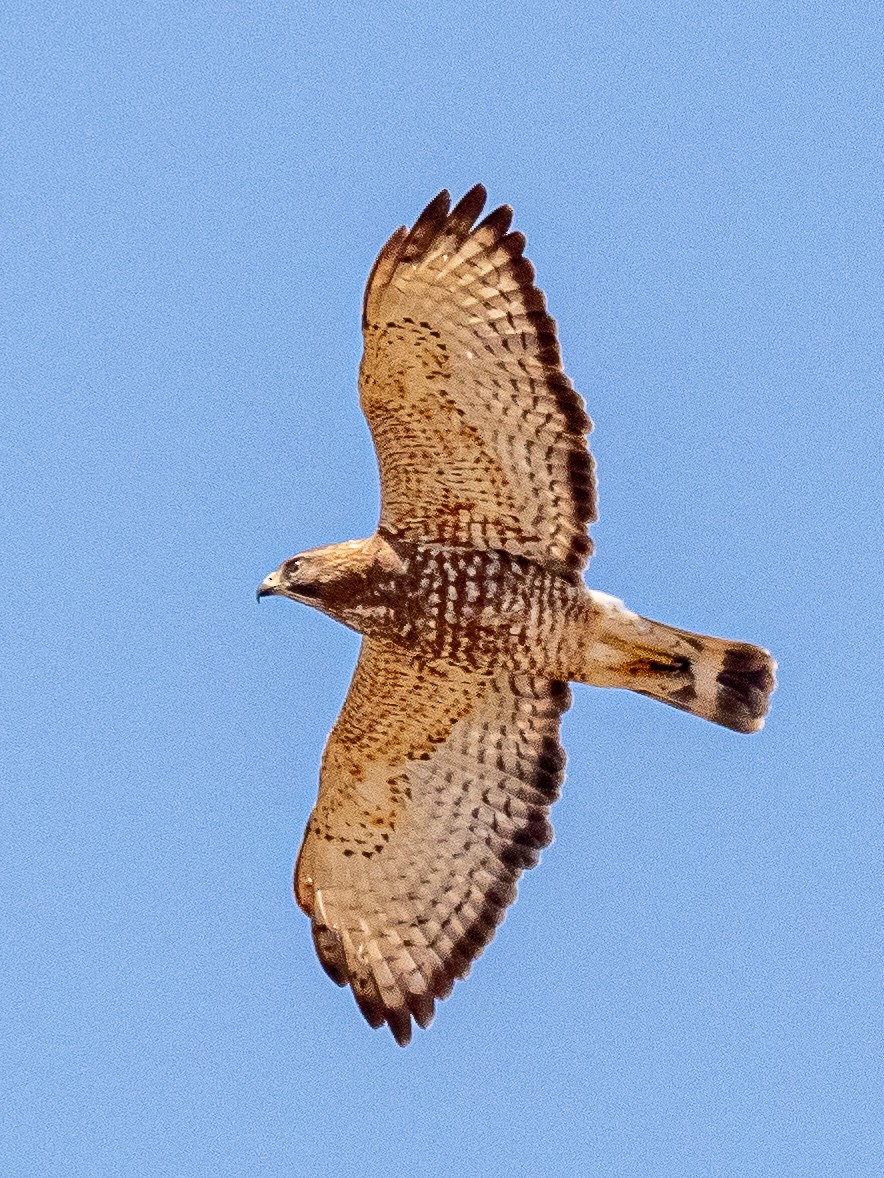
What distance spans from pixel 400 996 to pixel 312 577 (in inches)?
88.9

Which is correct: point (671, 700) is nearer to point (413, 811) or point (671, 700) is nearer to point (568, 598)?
point (568, 598)

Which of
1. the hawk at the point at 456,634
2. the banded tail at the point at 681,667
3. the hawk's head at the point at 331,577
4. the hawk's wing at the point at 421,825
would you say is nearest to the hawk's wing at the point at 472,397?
the hawk at the point at 456,634

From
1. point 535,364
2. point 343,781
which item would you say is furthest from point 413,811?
point 535,364

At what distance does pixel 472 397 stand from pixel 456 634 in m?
1.24

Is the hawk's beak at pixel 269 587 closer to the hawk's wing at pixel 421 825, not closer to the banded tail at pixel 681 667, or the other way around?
the hawk's wing at pixel 421 825

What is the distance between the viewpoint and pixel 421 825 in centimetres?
1210

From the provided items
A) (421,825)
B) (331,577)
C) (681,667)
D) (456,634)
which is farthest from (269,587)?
(681,667)

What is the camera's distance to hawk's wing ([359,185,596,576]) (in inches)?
426

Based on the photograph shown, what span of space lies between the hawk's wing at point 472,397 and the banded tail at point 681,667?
40 cm

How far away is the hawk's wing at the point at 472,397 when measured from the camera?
1082 cm

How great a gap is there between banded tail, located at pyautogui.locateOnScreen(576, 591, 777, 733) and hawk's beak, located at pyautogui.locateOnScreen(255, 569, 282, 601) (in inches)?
63.6

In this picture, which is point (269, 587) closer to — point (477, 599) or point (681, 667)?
point (477, 599)

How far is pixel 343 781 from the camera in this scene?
12.0 meters

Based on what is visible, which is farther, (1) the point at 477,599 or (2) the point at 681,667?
(2) the point at 681,667
